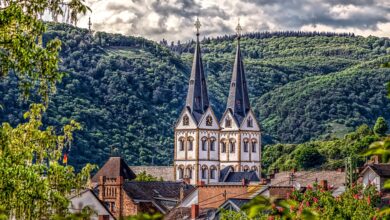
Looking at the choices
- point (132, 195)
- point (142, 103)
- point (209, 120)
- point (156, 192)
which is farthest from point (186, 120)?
point (142, 103)

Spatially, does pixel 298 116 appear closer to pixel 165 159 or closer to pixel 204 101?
pixel 165 159

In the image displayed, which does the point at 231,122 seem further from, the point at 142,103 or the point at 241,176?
the point at 142,103

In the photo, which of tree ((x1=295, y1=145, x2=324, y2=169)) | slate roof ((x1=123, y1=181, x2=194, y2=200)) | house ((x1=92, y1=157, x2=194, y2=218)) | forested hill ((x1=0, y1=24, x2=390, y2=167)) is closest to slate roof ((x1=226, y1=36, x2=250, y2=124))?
tree ((x1=295, y1=145, x2=324, y2=169))

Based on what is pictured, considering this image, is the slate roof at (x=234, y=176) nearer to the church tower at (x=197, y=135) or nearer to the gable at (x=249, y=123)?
the church tower at (x=197, y=135)

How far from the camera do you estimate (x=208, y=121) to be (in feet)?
368

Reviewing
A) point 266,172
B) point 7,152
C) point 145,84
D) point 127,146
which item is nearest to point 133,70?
point 145,84

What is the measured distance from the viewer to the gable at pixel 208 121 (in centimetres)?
11144

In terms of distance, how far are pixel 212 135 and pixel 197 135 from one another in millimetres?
1895

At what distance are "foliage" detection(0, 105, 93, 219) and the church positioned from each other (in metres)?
92.3

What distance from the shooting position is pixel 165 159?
150875 mm

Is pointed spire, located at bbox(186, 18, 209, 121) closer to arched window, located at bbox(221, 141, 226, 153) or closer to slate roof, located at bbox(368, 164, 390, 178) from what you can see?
arched window, located at bbox(221, 141, 226, 153)

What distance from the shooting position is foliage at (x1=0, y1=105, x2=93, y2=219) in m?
15.7

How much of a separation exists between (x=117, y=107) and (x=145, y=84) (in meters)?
16.5

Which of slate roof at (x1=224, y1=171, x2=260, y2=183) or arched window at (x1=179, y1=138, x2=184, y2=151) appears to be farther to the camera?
arched window at (x1=179, y1=138, x2=184, y2=151)
